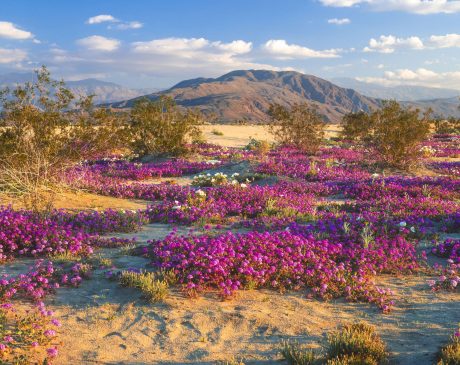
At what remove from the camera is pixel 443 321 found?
17.2ft

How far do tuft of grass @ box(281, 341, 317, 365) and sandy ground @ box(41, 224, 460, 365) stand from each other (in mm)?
178

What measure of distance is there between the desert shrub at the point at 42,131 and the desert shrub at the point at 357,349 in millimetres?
8854

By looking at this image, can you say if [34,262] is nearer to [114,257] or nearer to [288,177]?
[114,257]

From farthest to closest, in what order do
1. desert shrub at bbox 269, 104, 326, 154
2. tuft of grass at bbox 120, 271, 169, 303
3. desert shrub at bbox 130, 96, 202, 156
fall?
desert shrub at bbox 269, 104, 326, 154
desert shrub at bbox 130, 96, 202, 156
tuft of grass at bbox 120, 271, 169, 303

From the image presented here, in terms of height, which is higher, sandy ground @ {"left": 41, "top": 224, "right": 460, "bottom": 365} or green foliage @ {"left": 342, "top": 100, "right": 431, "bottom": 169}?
green foliage @ {"left": 342, "top": 100, "right": 431, "bottom": 169}

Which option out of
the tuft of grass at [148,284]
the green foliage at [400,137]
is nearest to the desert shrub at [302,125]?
the green foliage at [400,137]

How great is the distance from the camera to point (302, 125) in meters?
25.3

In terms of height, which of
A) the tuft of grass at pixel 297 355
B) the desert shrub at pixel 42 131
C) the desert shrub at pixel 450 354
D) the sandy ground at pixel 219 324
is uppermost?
the desert shrub at pixel 42 131

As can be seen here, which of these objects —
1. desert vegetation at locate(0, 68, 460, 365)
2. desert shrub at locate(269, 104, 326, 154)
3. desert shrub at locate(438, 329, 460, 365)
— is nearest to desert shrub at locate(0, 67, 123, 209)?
desert vegetation at locate(0, 68, 460, 365)

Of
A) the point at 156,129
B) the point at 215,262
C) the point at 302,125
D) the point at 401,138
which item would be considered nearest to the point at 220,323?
the point at 215,262

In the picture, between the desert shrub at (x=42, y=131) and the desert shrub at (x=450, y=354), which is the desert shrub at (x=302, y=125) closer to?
the desert shrub at (x=42, y=131)

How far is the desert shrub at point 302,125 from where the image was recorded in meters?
24.9

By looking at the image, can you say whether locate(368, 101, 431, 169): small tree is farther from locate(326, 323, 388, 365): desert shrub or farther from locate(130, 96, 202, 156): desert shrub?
locate(326, 323, 388, 365): desert shrub

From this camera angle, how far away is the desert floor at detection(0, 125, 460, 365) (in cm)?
456
